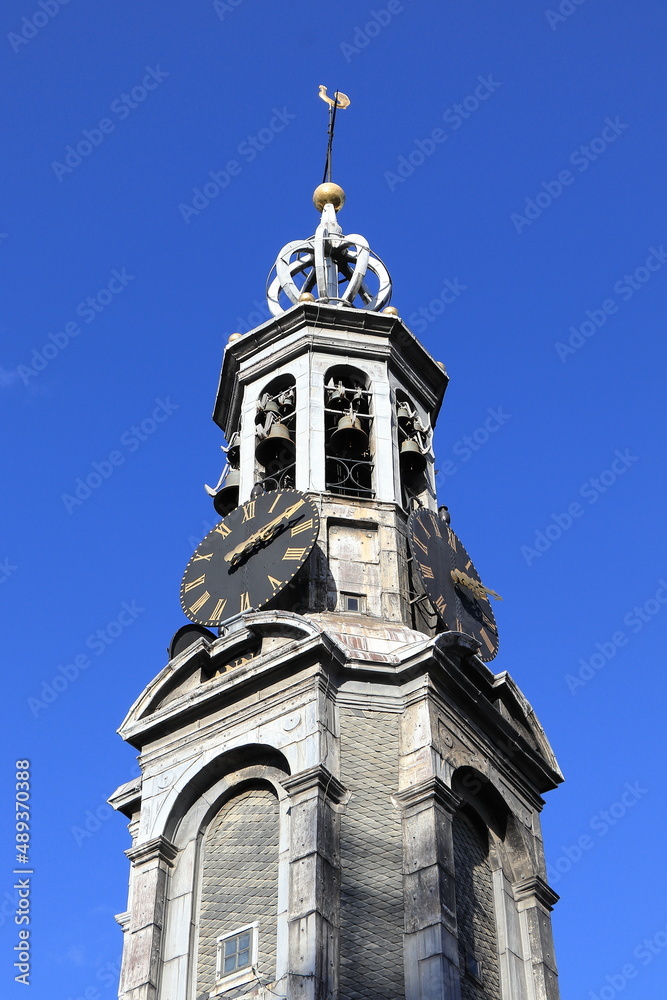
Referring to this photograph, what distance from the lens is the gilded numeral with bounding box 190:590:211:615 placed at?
137 ft

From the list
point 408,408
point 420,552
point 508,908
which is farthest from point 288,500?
point 508,908

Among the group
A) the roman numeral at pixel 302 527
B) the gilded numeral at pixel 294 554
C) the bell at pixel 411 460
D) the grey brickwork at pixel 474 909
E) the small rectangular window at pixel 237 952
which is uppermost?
the bell at pixel 411 460

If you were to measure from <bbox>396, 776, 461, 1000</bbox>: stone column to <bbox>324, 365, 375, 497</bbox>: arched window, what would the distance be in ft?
33.1

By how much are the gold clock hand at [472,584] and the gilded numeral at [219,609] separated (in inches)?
212

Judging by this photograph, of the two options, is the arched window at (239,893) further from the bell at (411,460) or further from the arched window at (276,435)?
the bell at (411,460)

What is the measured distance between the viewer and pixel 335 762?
122 feet

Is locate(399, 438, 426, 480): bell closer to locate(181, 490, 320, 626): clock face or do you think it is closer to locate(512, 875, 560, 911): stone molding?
locate(181, 490, 320, 626): clock face

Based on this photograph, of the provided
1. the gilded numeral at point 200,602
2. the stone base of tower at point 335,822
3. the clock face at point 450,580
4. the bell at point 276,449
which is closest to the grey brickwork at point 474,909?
the stone base of tower at point 335,822

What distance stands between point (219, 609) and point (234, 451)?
838 centimetres

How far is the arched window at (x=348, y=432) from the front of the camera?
4600 centimetres

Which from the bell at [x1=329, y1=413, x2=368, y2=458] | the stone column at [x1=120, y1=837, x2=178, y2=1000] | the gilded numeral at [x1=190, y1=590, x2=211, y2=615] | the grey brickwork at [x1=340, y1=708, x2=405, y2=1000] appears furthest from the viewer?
the bell at [x1=329, y1=413, x2=368, y2=458]

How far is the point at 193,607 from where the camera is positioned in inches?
1647

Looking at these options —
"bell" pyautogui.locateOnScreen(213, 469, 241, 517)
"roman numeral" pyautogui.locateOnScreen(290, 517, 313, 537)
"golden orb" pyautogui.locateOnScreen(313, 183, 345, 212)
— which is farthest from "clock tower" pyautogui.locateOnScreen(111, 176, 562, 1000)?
"golden orb" pyautogui.locateOnScreen(313, 183, 345, 212)

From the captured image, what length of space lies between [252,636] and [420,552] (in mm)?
5059
